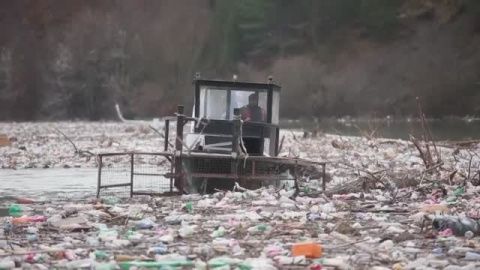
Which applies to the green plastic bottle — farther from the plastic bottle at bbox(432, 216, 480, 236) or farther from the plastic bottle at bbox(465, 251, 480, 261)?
the plastic bottle at bbox(432, 216, 480, 236)

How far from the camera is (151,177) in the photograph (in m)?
17.5

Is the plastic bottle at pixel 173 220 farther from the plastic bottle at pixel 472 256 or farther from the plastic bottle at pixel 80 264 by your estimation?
the plastic bottle at pixel 472 256

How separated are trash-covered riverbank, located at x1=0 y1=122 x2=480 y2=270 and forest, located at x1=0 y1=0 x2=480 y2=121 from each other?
4790 centimetres

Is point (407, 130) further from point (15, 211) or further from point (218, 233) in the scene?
point (218, 233)

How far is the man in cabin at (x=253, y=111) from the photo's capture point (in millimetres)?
14992

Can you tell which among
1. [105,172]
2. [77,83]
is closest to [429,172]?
[105,172]

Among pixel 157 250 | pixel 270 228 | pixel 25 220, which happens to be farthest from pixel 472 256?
pixel 25 220

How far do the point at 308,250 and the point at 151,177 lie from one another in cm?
1055

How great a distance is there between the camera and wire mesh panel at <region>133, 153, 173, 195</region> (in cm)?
1459

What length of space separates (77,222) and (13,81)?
229ft

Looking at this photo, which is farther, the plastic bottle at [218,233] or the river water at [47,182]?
the river water at [47,182]

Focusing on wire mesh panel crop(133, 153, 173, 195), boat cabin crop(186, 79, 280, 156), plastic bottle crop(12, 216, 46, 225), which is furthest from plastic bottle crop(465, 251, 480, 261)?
boat cabin crop(186, 79, 280, 156)

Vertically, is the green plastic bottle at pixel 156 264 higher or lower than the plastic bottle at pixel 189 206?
higher

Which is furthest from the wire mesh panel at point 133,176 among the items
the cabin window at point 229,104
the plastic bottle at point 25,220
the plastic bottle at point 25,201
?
the plastic bottle at point 25,220
